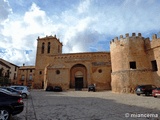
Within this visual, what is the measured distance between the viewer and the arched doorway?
110 feet

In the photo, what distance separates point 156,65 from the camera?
20688mm

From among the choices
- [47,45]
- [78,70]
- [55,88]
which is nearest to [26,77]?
[47,45]

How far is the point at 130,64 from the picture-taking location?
21.9m

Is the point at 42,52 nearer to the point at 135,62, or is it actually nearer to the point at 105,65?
the point at 105,65

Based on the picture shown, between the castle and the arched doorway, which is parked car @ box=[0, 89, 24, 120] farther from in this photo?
the arched doorway

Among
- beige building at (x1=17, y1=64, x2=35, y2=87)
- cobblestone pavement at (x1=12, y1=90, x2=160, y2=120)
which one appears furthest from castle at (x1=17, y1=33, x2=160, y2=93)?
beige building at (x1=17, y1=64, x2=35, y2=87)

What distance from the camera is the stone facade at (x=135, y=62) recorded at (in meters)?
20.1

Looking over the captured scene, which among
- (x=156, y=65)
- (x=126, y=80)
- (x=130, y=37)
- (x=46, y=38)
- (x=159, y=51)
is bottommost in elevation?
(x=126, y=80)

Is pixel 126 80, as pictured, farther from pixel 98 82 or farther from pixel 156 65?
pixel 98 82

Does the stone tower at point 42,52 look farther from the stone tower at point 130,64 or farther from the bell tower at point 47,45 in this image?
the stone tower at point 130,64

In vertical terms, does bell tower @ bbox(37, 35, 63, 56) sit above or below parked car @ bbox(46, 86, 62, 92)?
above

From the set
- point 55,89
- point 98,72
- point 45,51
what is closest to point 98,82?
point 98,72

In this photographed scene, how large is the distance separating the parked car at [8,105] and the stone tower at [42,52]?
32.9 m

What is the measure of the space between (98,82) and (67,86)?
7.30 metres
